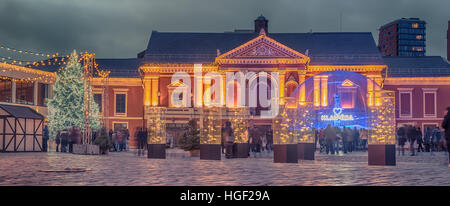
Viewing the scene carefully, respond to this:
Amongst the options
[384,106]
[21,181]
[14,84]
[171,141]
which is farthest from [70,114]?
[21,181]

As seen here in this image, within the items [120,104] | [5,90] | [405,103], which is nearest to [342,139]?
[5,90]

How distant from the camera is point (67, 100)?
46.1 meters

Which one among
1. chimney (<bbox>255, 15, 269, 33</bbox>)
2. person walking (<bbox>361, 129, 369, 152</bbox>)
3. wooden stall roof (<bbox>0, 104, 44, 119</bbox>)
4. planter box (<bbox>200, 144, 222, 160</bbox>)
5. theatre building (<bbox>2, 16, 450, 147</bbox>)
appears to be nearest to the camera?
planter box (<bbox>200, 144, 222, 160</bbox>)

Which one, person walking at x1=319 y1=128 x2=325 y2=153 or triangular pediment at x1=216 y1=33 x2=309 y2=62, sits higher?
triangular pediment at x1=216 y1=33 x2=309 y2=62

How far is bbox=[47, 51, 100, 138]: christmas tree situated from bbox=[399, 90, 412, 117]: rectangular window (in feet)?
99.3

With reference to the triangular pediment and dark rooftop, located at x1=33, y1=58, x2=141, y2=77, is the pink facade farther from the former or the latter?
dark rooftop, located at x1=33, y1=58, x2=141, y2=77

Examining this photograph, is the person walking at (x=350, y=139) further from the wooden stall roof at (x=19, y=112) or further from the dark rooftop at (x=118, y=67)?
the dark rooftop at (x=118, y=67)

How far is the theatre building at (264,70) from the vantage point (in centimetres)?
5353

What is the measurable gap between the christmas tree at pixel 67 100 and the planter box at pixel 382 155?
97.4ft

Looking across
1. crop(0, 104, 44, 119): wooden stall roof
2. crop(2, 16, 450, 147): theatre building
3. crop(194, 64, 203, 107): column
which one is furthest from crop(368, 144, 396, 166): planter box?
crop(194, 64, 203, 107): column

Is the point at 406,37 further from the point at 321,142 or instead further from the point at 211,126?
the point at 211,126

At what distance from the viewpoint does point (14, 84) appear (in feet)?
141

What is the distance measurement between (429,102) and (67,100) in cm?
3459

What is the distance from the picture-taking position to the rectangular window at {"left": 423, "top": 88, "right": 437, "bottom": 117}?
56.4m
